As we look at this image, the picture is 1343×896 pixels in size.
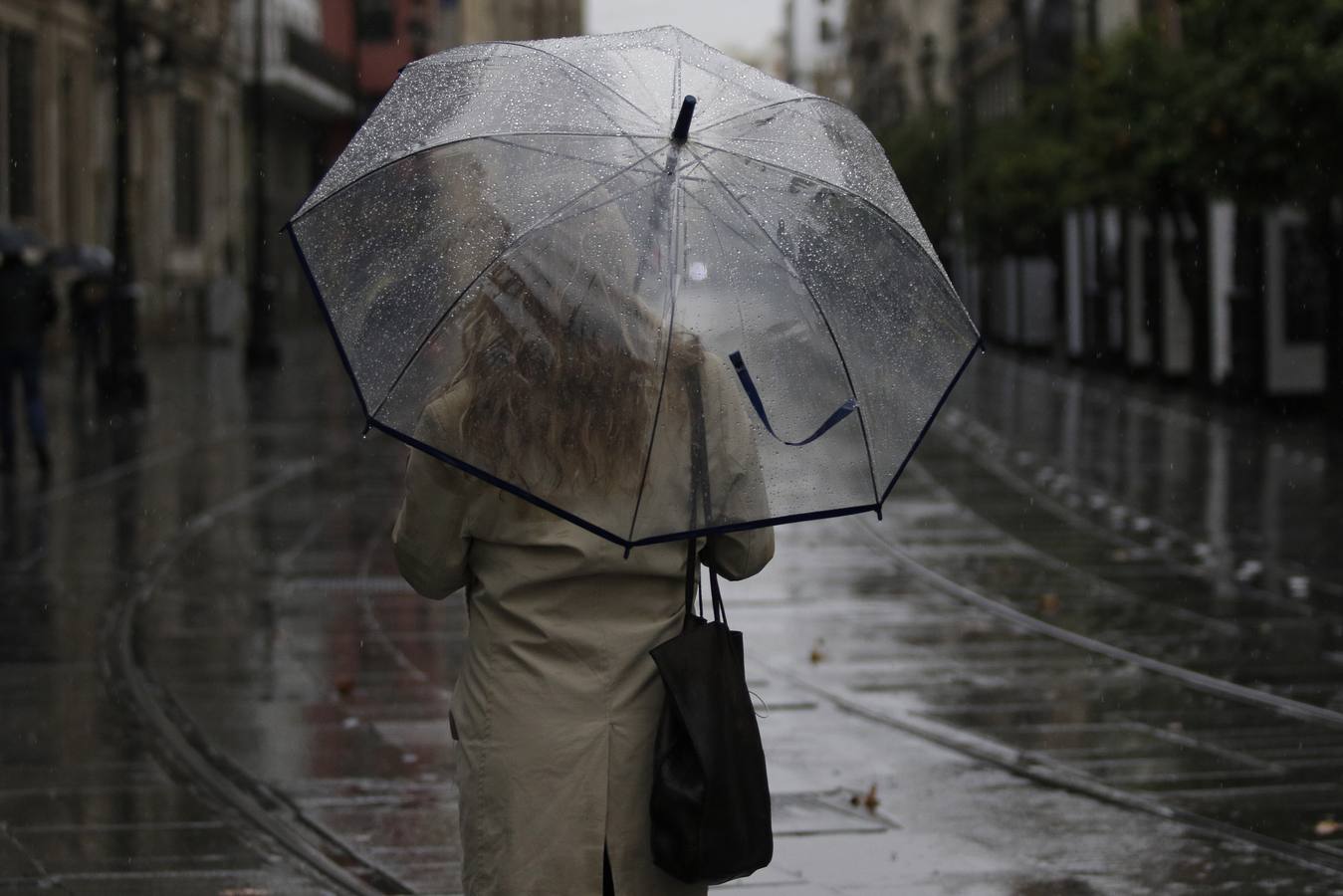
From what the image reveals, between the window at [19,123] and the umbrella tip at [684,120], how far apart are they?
34374mm

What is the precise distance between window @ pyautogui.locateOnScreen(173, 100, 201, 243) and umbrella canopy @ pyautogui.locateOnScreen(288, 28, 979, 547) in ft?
157

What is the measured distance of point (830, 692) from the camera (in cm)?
853

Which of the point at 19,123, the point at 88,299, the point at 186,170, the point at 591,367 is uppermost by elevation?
the point at 186,170

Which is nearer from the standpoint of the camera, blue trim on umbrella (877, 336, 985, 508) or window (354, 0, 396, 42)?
blue trim on umbrella (877, 336, 985, 508)

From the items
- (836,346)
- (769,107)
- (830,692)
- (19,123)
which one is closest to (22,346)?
(830,692)

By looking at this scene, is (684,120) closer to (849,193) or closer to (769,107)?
(769,107)

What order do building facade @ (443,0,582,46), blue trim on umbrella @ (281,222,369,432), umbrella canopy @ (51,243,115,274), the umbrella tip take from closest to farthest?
1. the umbrella tip
2. blue trim on umbrella @ (281,222,369,432)
3. umbrella canopy @ (51,243,115,274)
4. building facade @ (443,0,582,46)

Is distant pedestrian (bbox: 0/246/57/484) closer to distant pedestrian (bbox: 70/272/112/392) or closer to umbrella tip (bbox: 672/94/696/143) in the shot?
distant pedestrian (bbox: 70/272/112/392)

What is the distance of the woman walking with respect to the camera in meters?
3.48

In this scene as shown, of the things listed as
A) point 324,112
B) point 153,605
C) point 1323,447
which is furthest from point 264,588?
point 324,112

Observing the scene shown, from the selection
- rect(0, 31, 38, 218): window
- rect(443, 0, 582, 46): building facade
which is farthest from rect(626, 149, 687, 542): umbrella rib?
rect(443, 0, 582, 46): building facade

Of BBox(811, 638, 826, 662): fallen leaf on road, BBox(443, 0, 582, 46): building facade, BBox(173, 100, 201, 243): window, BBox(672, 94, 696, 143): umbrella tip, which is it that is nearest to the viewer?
BBox(672, 94, 696, 143): umbrella tip

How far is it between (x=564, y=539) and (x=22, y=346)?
52.1ft

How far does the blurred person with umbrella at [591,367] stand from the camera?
3.50 metres
